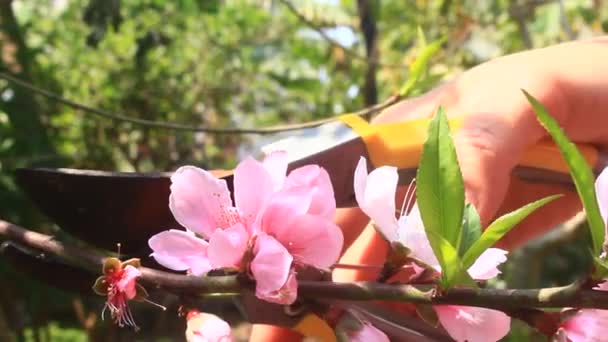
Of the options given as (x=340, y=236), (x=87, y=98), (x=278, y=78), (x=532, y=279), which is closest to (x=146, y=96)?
(x=87, y=98)

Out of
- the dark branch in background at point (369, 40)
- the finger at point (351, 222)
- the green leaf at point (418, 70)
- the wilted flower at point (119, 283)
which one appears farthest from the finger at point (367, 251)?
the dark branch in background at point (369, 40)

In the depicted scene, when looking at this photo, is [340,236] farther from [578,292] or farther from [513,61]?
[513,61]

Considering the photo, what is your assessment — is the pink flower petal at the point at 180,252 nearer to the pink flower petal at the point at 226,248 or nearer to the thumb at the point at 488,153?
the pink flower petal at the point at 226,248

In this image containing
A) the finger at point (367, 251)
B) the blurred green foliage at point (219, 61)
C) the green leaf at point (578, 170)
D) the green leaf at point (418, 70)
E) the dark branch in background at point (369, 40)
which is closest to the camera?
the green leaf at point (578, 170)

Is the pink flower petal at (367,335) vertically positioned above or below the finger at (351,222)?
below

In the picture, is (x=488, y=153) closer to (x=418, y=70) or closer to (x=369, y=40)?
(x=418, y=70)

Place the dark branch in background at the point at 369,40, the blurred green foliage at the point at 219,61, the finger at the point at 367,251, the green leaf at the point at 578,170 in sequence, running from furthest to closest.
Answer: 1. the blurred green foliage at the point at 219,61
2. the dark branch in background at the point at 369,40
3. the finger at the point at 367,251
4. the green leaf at the point at 578,170

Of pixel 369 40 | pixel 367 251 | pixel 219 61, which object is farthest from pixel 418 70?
pixel 219 61

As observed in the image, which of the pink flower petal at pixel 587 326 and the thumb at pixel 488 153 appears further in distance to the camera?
the thumb at pixel 488 153
